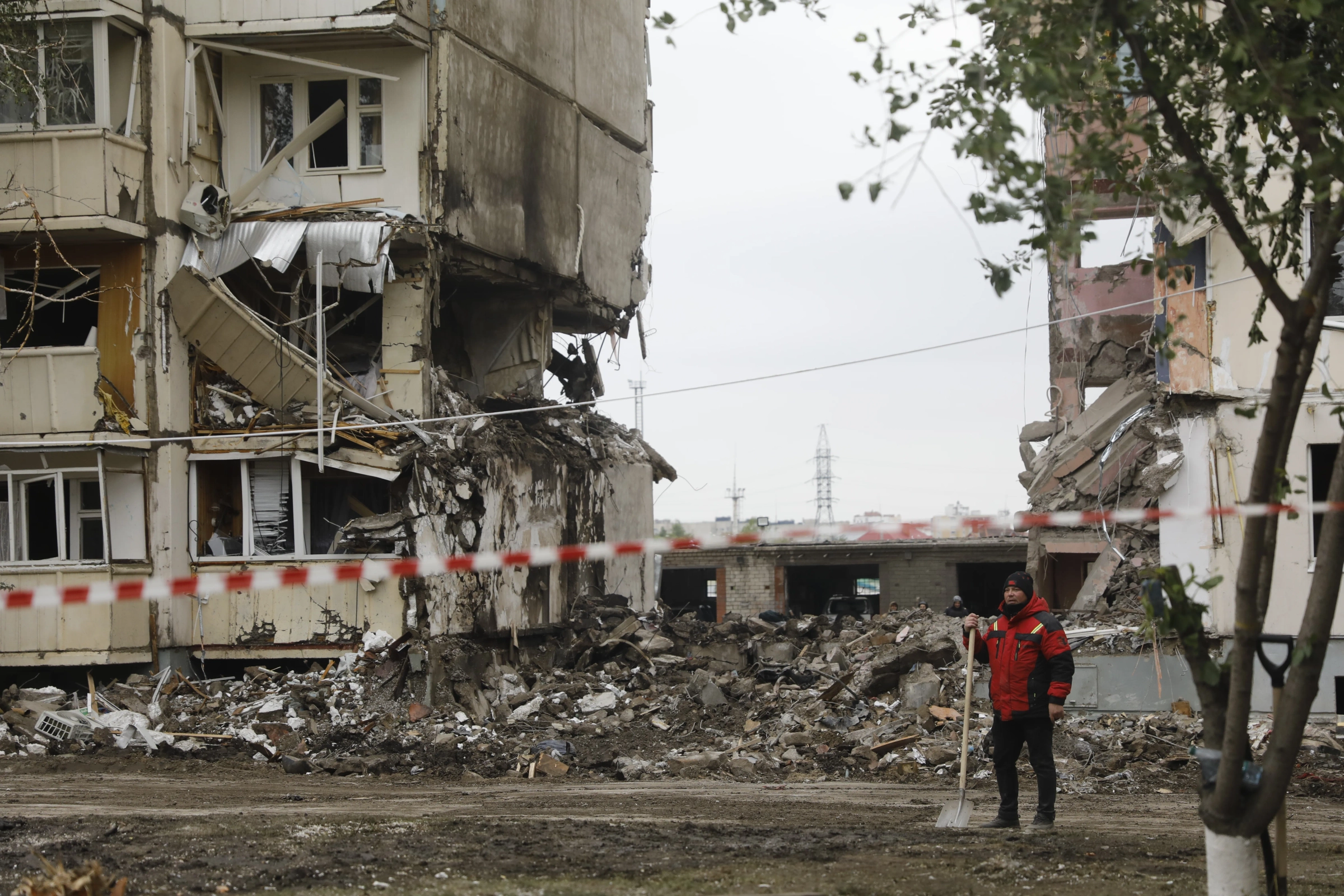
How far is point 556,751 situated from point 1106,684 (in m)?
6.56

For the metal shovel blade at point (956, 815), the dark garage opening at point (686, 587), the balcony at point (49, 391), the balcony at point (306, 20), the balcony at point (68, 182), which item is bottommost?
the dark garage opening at point (686, 587)

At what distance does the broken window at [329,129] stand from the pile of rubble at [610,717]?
740 cm

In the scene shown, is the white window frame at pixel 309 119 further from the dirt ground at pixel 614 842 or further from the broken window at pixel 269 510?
the dirt ground at pixel 614 842

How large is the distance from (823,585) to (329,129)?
2588cm

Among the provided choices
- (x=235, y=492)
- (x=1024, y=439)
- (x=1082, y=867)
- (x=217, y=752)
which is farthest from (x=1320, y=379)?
(x=235, y=492)

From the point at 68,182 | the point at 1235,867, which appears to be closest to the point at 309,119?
the point at 68,182

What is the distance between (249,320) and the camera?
Result: 1823cm

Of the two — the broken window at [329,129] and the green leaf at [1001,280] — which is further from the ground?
the broken window at [329,129]

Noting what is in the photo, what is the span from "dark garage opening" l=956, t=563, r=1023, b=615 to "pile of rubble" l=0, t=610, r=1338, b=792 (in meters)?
18.5

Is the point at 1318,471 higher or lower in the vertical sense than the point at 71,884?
higher

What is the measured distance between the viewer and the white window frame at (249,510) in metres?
18.5

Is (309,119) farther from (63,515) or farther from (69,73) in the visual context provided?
(63,515)

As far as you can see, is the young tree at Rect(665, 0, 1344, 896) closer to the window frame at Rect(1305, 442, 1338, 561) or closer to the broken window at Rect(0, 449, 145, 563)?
the window frame at Rect(1305, 442, 1338, 561)

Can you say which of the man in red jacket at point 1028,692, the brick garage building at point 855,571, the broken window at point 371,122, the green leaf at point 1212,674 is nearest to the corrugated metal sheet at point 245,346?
the broken window at point 371,122
